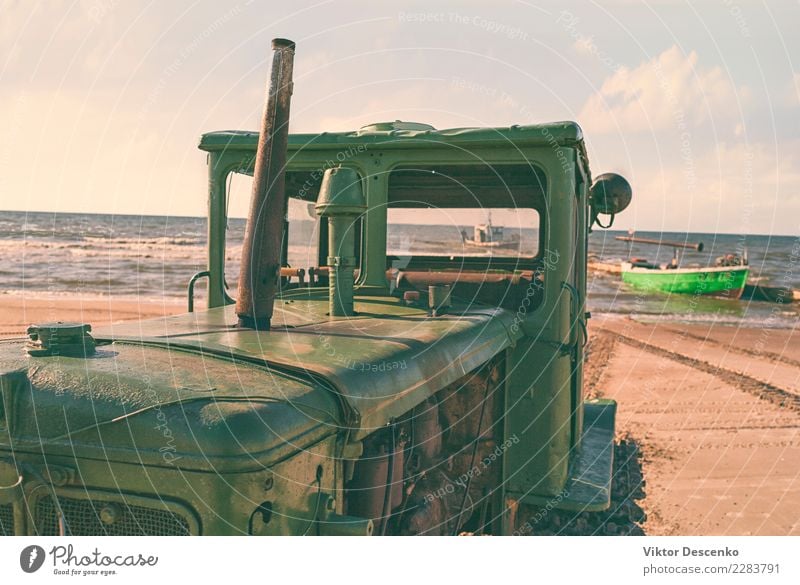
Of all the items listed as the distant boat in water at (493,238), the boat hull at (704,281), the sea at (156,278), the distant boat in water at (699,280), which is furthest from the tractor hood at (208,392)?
the boat hull at (704,281)

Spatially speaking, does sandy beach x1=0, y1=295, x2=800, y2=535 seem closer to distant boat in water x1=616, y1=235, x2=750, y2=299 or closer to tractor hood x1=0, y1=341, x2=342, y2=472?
tractor hood x1=0, y1=341, x2=342, y2=472

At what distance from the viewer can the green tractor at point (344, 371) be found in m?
1.89

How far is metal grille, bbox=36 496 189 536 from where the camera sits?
1.92 metres

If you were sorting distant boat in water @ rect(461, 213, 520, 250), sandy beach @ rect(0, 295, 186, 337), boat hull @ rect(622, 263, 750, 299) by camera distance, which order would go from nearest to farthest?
distant boat in water @ rect(461, 213, 520, 250) < sandy beach @ rect(0, 295, 186, 337) < boat hull @ rect(622, 263, 750, 299)

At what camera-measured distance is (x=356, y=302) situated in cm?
413

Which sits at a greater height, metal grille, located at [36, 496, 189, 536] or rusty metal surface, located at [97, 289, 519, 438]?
rusty metal surface, located at [97, 289, 519, 438]

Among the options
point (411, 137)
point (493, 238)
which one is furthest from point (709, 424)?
point (411, 137)

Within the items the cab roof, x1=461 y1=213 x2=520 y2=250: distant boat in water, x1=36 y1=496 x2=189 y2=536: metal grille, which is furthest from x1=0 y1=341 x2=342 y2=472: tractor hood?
x1=461 y1=213 x2=520 y2=250: distant boat in water

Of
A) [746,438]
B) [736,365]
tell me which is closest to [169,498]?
[746,438]

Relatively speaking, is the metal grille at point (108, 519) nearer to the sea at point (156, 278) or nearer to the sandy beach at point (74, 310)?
the sea at point (156, 278)

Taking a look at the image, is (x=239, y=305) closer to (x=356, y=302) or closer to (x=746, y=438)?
(x=356, y=302)

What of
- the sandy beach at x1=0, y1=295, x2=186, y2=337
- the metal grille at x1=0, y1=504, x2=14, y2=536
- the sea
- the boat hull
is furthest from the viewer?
the boat hull

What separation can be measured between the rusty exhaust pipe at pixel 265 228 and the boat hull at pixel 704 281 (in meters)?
26.7

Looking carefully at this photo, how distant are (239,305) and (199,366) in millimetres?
883
